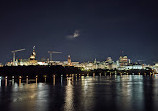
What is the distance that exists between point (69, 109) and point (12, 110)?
4.94m

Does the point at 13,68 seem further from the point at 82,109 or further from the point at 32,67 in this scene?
the point at 82,109

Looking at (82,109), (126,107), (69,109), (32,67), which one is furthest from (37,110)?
(32,67)

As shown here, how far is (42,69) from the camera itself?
18475 cm

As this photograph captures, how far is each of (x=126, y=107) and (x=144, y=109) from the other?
1629 mm

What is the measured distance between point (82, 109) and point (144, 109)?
215 inches

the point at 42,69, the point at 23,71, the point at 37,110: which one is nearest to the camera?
the point at 37,110

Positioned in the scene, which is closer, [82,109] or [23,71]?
[82,109]

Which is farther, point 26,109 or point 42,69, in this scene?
point 42,69

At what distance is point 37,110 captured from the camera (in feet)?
59.9

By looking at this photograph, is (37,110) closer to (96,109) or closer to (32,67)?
(96,109)

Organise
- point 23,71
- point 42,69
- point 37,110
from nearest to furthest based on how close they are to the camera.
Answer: point 37,110 < point 23,71 < point 42,69

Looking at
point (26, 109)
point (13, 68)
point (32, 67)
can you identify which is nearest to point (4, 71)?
point (13, 68)

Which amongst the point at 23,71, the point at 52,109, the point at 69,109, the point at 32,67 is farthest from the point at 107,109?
the point at 32,67

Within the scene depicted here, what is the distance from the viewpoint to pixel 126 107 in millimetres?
19375
